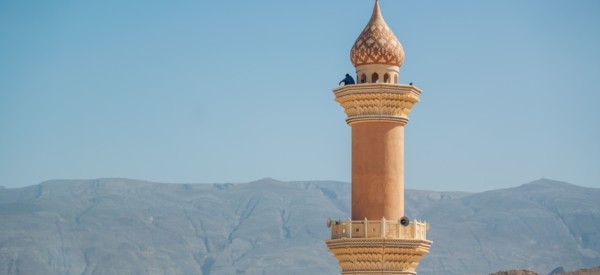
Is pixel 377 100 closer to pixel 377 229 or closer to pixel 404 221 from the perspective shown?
pixel 404 221

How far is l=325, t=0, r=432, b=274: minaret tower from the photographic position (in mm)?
29297

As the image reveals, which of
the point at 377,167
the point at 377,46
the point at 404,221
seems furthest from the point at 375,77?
the point at 404,221

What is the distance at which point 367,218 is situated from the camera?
29562 millimetres

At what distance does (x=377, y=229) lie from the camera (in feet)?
96.1

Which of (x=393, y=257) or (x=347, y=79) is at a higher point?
(x=347, y=79)

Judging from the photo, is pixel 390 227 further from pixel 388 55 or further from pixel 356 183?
pixel 388 55

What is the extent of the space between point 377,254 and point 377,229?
0.54 metres

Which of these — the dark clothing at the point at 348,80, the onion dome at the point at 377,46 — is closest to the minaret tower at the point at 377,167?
the onion dome at the point at 377,46

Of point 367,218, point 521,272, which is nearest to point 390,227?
point 367,218

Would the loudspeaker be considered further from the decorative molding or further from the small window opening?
the small window opening

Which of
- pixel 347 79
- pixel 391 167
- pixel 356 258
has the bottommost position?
pixel 356 258

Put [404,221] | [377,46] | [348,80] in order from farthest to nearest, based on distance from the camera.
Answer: [348,80] < [377,46] < [404,221]

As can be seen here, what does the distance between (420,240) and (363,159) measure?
2.15 meters

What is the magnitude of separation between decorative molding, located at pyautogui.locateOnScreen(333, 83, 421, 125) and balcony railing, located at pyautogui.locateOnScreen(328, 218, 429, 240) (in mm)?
2275
